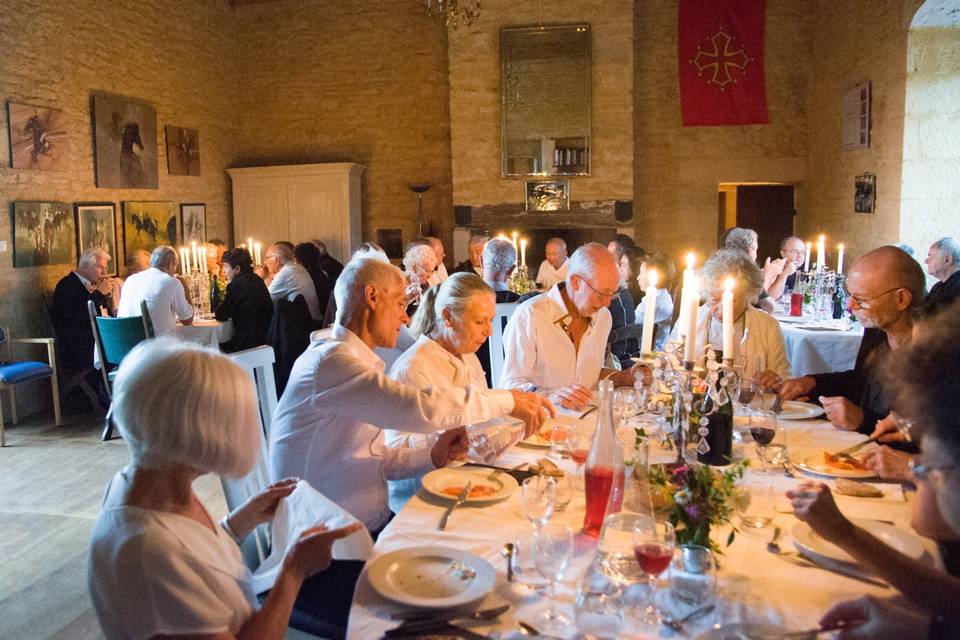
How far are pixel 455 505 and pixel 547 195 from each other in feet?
27.4

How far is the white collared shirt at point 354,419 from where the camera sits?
7.13ft

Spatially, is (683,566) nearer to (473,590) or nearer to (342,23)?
(473,590)

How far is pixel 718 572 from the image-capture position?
159 centimetres

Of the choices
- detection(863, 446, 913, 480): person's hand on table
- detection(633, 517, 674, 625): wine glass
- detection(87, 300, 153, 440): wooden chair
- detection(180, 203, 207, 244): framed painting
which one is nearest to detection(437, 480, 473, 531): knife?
detection(633, 517, 674, 625): wine glass

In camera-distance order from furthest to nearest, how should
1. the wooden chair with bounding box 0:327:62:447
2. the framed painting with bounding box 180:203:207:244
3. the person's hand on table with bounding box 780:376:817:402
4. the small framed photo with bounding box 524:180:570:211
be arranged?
1. the small framed photo with bounding box 524:180:570:211
2. the framed painting with bounding box 180:203:207:244
3. the wooden chair with bounding box 0:327:62:447
4. the person's hand on table with bounding box 780:376:817:402

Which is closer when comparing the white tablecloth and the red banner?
the white tablecloth

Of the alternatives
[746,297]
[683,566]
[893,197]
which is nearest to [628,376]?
[746,297]

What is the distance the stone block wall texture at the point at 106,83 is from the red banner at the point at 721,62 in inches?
252

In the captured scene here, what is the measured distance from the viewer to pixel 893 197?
284 inches

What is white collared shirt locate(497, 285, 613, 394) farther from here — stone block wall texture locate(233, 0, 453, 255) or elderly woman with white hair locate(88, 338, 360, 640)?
stone block wall texture locate(233, 0, 453, 255)

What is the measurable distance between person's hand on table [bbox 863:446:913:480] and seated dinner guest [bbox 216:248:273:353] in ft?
17.2

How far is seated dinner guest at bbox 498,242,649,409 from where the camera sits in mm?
3438

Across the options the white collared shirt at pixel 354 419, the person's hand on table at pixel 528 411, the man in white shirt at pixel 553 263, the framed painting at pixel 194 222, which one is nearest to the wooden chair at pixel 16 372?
the framed painting at pixel 194 222

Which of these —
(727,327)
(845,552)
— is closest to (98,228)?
(727,327)
